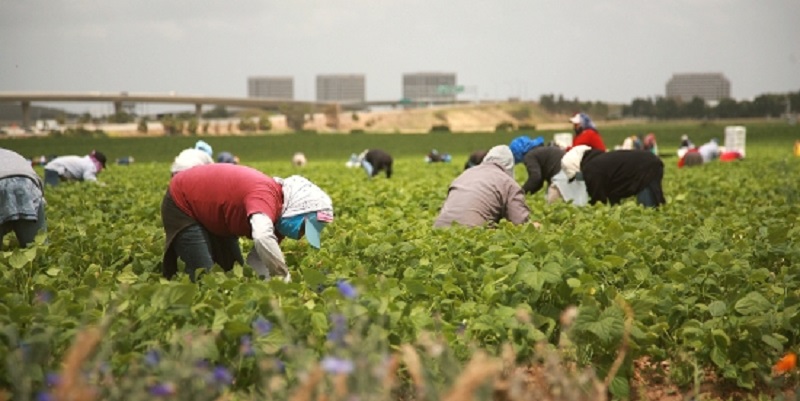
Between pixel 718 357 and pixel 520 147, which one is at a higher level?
pixel 520 147

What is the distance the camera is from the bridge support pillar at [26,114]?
36.4 ft

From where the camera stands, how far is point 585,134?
36.3 feet

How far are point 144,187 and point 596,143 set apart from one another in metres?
7.91

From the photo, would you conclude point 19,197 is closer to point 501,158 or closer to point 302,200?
point 302,200

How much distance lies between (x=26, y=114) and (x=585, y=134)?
277 inches

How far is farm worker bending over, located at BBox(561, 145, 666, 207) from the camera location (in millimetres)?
9820

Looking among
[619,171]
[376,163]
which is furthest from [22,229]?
[376,163]

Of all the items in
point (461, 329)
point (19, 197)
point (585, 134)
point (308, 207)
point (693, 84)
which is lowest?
point (461, 329)

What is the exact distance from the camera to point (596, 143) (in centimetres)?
1101

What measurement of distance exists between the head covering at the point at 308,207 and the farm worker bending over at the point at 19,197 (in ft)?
7.87

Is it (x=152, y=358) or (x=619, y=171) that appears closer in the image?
(x=152, y=358)

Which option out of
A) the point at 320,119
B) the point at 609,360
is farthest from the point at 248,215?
the point at 320,119

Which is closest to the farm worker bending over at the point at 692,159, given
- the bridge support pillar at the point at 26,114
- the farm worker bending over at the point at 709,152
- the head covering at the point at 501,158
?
the farm worker bending over at the point at 709,152

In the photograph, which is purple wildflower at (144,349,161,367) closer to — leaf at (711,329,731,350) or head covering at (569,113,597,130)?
leaf at (711,329,731,350)
